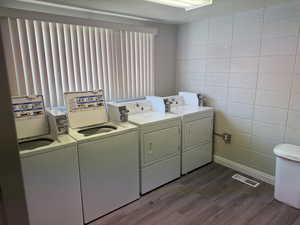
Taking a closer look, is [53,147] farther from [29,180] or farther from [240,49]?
[240,49]

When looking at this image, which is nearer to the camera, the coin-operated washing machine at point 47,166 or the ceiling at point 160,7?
the coin-operated washing machine at point 47,166

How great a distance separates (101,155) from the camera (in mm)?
2080

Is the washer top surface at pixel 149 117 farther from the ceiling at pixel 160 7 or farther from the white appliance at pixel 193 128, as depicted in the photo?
the ceiling at pixel 160 7

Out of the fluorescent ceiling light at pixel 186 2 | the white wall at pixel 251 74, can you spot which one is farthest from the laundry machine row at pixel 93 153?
the fluorescent ceiling light at pixel 186 2

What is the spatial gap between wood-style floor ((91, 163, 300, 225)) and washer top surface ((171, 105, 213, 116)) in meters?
0.93

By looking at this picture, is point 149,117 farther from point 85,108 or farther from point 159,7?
point 159,7

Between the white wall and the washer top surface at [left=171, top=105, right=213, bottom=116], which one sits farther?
the washer top surface at [left=171, top=105, right=213, bottom=116]

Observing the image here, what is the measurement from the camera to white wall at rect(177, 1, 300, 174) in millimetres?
2412

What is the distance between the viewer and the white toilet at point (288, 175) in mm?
2207

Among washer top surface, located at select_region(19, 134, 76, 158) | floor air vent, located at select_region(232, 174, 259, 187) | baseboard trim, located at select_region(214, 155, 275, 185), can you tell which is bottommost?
floor air vent, located at select_region(232, 174, 259, 187)

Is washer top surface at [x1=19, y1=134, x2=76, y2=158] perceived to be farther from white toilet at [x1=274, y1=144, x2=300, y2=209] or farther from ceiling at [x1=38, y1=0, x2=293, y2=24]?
white toilet at [x1=274, y1=144, x2=300, y2=209]

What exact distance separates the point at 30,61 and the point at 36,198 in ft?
4.70

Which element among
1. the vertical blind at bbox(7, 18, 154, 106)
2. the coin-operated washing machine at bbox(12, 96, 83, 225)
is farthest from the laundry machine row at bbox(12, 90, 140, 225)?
the vertical blind at bbox(7, 18, 154, 106)

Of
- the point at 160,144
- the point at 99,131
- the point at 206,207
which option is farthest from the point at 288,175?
the point at 99,131
